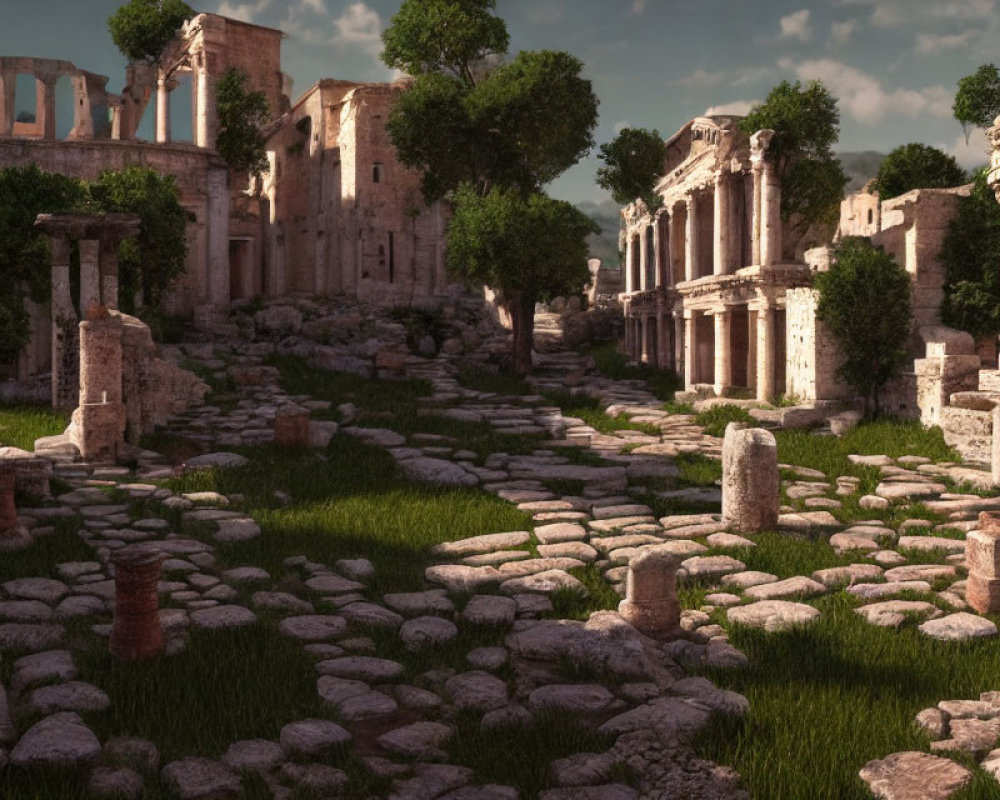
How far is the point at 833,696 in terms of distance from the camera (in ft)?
19.2

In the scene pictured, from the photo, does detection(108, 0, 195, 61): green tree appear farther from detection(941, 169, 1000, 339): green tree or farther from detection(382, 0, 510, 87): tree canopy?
detection(941, 169, 1000, 339): green tree

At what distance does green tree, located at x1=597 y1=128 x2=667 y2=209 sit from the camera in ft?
101

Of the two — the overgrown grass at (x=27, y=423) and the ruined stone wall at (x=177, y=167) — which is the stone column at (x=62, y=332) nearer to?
the overgrown grass at (x=27, y=423)

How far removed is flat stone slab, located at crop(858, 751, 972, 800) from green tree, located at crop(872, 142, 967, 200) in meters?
24.4

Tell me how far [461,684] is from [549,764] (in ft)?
3.93

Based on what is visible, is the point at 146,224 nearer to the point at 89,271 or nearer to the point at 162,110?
the point at 89,271

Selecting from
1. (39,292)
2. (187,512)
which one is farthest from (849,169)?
(187,512)

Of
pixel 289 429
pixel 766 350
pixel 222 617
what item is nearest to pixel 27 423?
pixel 289 429

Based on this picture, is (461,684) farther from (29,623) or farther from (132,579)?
(29,623)

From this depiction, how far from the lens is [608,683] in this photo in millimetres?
6219

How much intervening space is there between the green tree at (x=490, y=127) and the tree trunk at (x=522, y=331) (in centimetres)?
3

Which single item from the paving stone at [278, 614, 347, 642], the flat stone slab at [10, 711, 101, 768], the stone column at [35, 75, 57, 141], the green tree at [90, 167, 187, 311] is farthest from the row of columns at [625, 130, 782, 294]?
the stone column at [35, 75, 57, 141]

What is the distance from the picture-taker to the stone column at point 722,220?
24.1 m

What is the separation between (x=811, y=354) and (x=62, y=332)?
14711 mm
